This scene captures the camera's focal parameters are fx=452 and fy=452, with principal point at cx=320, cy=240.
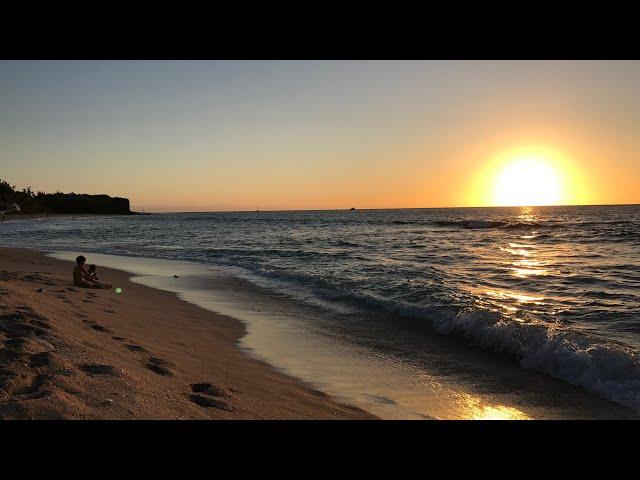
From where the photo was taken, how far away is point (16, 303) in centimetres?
708

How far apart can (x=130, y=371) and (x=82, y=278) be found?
875 cm

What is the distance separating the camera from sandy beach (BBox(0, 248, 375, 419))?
377 cm

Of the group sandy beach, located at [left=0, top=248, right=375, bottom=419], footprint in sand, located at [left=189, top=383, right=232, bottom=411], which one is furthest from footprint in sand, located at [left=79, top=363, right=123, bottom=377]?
footprint in sand, located at [left=189, top=383, right=232, bottom=411]

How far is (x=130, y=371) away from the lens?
4.90 metres

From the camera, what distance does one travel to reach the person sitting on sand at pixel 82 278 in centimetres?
1225

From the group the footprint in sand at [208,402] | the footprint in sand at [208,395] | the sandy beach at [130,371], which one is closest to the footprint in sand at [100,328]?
the sandy beach at [130,371]

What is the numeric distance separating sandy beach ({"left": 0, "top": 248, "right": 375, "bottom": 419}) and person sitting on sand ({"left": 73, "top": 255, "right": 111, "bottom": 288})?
10.7 ft

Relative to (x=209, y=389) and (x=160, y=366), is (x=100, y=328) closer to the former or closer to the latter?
(x=160, y=366)
